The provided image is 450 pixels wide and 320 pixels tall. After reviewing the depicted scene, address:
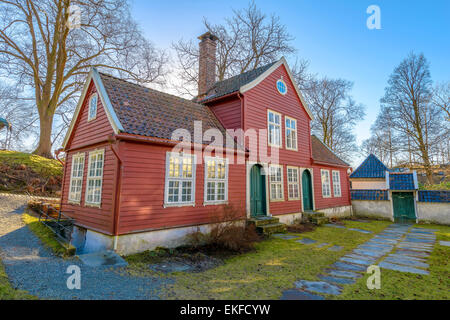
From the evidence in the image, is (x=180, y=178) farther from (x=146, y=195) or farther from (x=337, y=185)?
(x=337, y=185)

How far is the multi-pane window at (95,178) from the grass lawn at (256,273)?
264 cm

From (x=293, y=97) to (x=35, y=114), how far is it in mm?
23336

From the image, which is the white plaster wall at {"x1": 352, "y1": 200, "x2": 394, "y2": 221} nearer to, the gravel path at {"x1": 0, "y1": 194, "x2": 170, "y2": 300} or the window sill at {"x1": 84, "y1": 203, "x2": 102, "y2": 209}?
the gravel path at {"x1": 0, "y1": 194, "x2": 170, "y2": 300}

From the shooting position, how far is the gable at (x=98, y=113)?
6892 millimetres

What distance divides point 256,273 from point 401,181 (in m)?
16.0

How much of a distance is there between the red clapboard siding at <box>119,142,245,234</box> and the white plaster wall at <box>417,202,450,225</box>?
1571cm

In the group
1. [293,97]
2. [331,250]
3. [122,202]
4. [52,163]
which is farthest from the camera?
[52,163]

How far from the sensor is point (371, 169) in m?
21.2

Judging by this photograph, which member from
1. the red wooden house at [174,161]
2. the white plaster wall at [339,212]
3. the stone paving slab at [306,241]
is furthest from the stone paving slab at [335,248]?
the white plaster wall at [339,212]

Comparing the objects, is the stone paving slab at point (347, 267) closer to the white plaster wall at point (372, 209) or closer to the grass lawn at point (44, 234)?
the grass lawn at point (44, 234)

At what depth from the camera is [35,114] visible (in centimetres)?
2125

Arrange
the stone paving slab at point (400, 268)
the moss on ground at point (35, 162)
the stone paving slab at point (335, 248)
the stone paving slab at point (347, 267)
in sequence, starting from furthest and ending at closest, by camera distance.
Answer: the moss on ground at point (35, 162) → the stone paving slab at point (335, 248) → the stone paving slab at point (347, 267) → the stone paving slab at point (400, 268)
